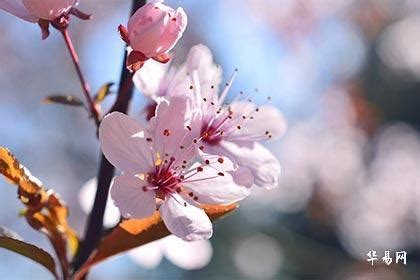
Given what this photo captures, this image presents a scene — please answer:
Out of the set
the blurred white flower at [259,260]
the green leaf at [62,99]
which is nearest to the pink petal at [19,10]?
the green leaf at [62,99]

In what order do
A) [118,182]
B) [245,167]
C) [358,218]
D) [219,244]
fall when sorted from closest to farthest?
[118,182] < [245,167] < [219,244] < [358,218]

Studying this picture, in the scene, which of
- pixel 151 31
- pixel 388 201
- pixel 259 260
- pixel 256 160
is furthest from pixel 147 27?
pixel 388 201

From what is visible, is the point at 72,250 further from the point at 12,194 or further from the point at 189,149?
the point at 12,194

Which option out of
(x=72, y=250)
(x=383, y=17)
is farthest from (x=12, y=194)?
(x=72, y=250)

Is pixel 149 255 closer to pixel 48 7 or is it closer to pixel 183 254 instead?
pixel 183 254

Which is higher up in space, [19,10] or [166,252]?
[19,10]

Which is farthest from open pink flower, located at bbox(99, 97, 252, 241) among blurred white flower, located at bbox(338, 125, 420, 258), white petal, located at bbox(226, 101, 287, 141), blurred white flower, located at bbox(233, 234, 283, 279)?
blurred white flower, located at bbox(338, 125, 420, 258)

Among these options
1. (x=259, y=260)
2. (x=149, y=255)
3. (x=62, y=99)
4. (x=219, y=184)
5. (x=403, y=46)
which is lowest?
(x=259, y=260)
